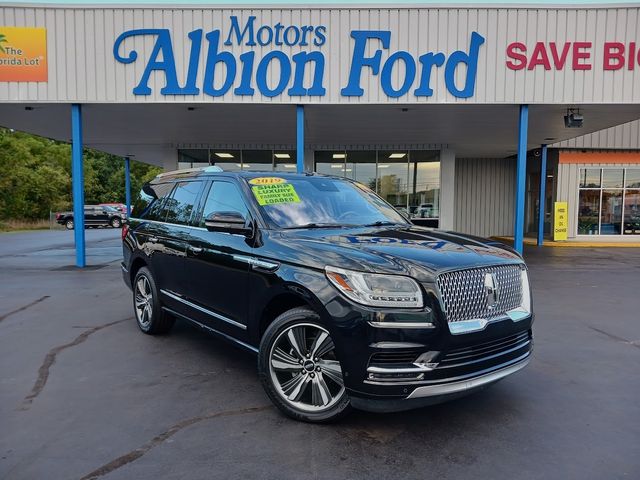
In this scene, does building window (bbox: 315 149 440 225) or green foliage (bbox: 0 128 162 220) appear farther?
green foliage (bbox: 0 128 162 220)

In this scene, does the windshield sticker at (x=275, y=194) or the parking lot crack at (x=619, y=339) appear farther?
the parking lot crack at (x=619, y=339)

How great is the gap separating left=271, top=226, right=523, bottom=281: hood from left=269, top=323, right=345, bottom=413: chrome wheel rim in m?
0.52

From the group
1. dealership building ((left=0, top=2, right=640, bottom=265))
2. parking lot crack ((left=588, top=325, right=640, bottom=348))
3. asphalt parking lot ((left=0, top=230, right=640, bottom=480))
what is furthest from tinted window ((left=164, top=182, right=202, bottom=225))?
dealership building ((left=0, top=2, right=640, bottom=265))

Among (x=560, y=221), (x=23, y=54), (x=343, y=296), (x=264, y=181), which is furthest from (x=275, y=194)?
(x=560, y=221)

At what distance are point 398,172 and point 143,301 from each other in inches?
541

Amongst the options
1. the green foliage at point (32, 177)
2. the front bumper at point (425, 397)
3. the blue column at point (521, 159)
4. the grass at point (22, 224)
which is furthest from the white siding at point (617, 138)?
the grass at point (22, 224)

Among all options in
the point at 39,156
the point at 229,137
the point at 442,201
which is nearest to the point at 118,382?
the point at 229,137

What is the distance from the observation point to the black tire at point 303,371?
320cm

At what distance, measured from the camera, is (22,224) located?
40.7 m

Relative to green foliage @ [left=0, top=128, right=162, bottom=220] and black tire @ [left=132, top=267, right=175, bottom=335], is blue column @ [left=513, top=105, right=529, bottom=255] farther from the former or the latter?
green foliage @ [left=0, top=128, right=162, bottom=220]

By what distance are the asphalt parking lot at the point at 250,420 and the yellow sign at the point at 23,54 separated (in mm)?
7369

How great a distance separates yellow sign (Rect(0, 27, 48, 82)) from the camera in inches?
416

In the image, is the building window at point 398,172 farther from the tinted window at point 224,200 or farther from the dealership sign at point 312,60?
the tinted window at point 224,200

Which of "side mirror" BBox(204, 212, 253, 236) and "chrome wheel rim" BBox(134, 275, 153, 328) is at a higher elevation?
"side mirror" BBox(204, 212, 253, 236)
